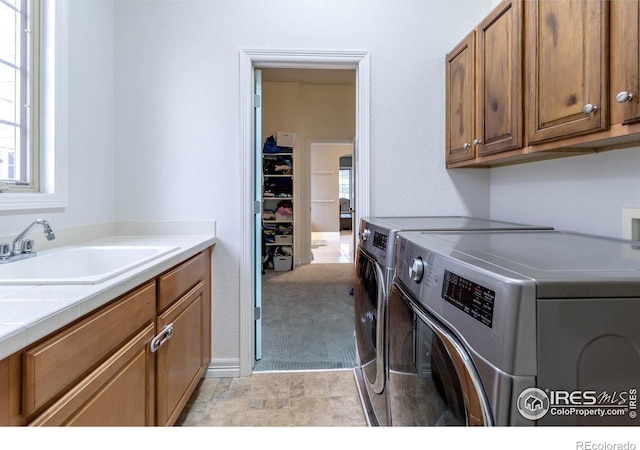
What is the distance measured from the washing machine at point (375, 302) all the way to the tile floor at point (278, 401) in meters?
0.15

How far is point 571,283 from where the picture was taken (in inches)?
22.7

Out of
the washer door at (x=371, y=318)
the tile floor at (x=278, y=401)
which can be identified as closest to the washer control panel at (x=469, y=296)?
the washer door at (x=371, y=318)

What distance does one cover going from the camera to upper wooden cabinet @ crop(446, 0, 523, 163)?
1451 mm

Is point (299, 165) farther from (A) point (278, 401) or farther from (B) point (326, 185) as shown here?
(A) point (278, 401)

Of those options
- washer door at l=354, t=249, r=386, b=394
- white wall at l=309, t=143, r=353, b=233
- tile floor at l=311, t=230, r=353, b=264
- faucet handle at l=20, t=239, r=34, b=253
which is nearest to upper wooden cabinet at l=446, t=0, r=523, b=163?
washer door at l=354, t=249, r=386, b=394

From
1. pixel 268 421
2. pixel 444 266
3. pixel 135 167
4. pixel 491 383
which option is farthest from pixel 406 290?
pixel 135 167

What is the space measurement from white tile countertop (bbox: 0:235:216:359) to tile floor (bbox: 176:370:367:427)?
0.93 meters

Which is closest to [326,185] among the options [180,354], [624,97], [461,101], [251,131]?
[251,131]

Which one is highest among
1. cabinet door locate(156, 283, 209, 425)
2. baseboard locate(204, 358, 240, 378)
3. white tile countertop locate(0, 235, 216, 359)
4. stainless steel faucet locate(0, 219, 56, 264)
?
stainless steel faucet locate(0, 219, 56, 264)

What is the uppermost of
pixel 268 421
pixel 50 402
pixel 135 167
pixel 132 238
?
pixel 135 167

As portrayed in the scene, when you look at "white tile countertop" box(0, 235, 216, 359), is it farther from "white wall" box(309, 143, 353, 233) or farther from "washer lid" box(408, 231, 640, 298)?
"white wall" box(309, 143, 353, 233)

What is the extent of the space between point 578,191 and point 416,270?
1.07m
